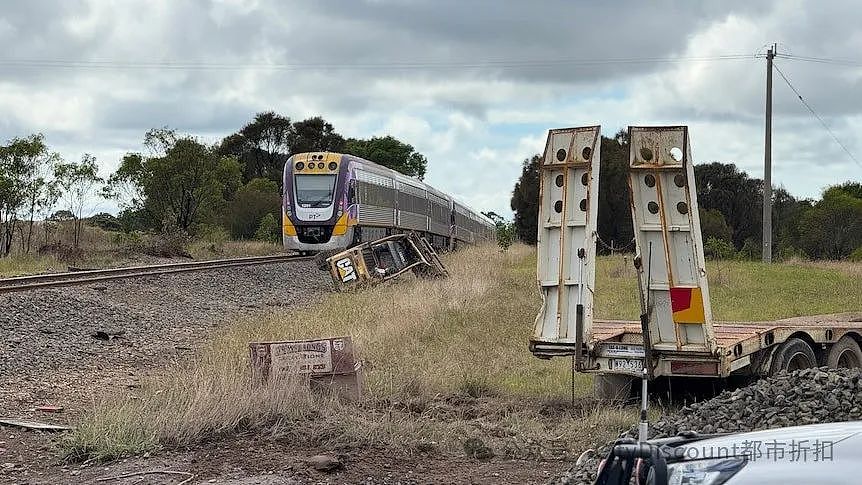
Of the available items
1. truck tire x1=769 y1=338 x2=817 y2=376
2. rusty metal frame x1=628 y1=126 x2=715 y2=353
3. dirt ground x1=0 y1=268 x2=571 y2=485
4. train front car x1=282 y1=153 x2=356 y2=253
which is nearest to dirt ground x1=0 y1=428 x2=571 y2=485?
dirt ground x1=0 y1=268 x2=571 y2=485

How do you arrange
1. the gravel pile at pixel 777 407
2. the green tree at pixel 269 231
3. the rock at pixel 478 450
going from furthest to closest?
the green tree at pixel 269 231
the rock at pixel 478 450
the gravel pile at pixel 777 407

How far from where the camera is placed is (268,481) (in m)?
6.78

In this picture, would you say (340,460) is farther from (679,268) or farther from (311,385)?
(679,268)

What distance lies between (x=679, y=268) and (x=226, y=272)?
57.8 ft

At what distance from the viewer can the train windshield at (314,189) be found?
28594mm

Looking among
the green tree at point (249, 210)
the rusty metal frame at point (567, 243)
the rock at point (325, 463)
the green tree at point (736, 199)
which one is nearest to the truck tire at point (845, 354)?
the rusty metal frame at point (567, 243)

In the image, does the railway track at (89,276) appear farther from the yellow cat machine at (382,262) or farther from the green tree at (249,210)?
the green tree at (249,210)

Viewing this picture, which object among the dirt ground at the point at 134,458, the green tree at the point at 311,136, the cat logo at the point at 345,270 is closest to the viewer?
the dirt ground at the point at 134,458

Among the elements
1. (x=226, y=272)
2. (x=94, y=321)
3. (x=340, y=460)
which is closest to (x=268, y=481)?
(x=340, y=460)

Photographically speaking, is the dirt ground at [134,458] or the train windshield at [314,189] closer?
the dirt ground at [134,458]

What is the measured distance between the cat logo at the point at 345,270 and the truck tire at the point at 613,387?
13.3 meters

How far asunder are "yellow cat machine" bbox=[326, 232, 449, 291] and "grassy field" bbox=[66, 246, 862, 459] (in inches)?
154

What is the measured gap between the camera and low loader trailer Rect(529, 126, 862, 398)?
836 cm

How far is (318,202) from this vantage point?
28.7 m
